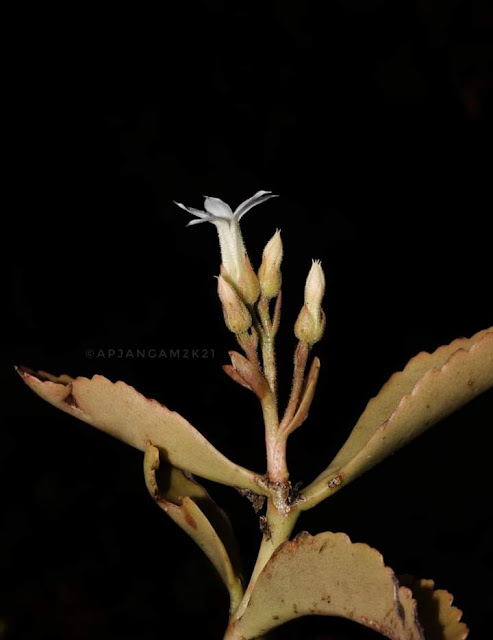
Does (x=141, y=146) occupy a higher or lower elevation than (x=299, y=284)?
higher

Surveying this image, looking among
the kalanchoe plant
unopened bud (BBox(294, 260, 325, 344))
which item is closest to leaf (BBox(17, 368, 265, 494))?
the kalanchoe plant

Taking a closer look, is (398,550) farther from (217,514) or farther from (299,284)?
(217,514)

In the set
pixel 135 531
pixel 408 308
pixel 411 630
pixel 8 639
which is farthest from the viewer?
pixel 408 308

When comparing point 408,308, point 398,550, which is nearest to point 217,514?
point 398,550

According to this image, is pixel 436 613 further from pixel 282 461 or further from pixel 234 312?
pixel 234 312

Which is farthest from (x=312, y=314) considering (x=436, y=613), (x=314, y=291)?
(x=436, y=613)
